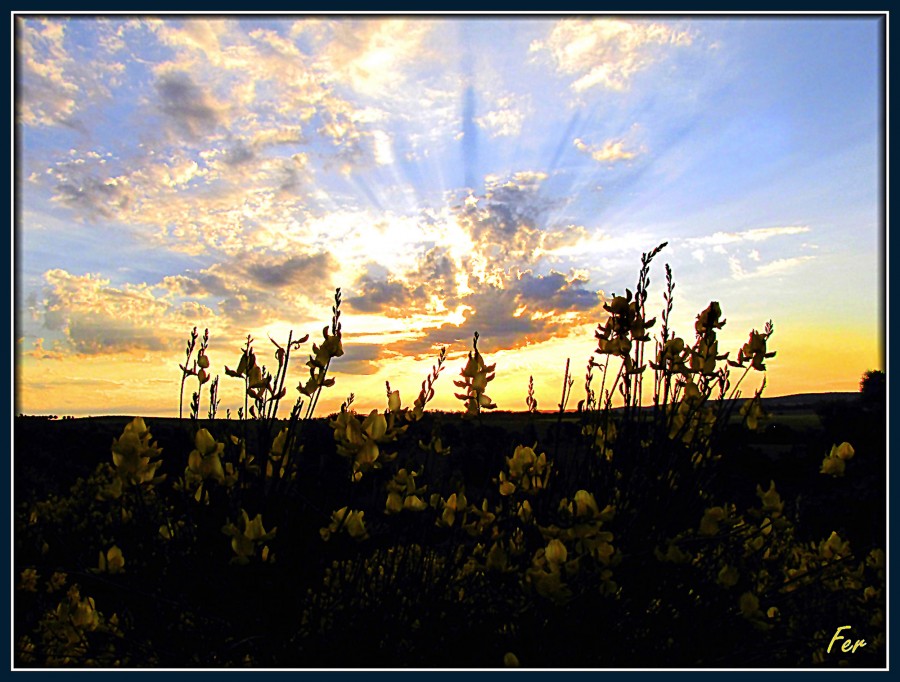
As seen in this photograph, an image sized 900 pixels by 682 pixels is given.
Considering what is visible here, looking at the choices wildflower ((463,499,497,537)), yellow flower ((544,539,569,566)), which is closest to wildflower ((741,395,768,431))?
wildflower ((463,499,497,537))

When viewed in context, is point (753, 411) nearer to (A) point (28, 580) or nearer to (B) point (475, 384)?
(B) point (475, 384)

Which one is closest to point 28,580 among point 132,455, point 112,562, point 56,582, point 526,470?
point 56,582

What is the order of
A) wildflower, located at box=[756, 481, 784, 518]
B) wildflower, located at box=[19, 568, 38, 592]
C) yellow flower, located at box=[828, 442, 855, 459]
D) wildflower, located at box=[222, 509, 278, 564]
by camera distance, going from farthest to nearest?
1. wildflower, located at box=[19, 568, 38, 592]
2. yellow flower, located at box=[828, 442, 855, 459]
3. wildflower, located at box=[756, 481, 784, 518]
4. wildflower, located at box=[222, 509, 278, 564]

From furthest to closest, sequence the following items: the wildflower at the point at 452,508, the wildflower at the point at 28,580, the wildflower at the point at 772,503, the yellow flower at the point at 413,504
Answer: the wildflower at the point at 28,580, the wildflower at the point at 772,503, the wildflower at the point at 452,508, the yellow flower at the point at 413,504

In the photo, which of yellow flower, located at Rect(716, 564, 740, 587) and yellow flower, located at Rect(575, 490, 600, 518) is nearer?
yellow flower, located at Rect(575, 490, 600, 518)

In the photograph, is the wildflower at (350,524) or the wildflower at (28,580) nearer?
the wildflower at (350,524)

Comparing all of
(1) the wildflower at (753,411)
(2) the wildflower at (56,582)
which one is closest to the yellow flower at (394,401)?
(1) the wildflower at (753,411)

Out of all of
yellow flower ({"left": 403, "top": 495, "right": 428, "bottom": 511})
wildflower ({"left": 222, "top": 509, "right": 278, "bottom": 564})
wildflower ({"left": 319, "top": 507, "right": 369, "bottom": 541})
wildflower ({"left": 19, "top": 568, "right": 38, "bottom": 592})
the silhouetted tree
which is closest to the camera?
wildflower ({"left": 222, "top": 509, "right": 278, "bottom": 564})

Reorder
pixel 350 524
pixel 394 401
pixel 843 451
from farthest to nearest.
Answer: pixel 843 451
pixel 394 401
pixel 350 524

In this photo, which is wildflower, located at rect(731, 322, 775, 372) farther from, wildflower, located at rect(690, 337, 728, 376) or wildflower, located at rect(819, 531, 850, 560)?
wildflower, located at rect(819, 531, 850, 560)

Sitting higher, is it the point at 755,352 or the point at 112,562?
the point at 755,352

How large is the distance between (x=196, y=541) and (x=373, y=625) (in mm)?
642

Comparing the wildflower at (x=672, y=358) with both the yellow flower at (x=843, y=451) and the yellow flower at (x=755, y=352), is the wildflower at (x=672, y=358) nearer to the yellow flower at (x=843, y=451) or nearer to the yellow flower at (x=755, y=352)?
the yellow flower at (x=755, y=352)

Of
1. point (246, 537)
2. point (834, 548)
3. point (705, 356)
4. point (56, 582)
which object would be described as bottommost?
point (56, 582)
